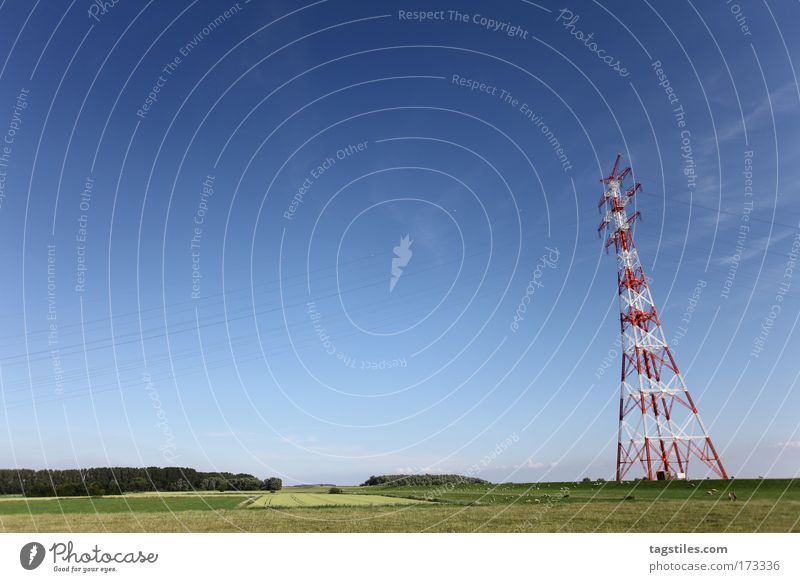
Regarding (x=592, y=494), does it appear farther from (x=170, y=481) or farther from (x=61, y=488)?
(x=61, y=488)

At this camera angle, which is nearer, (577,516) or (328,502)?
(577,516)

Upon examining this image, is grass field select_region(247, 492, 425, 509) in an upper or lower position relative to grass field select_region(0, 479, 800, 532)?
lower
